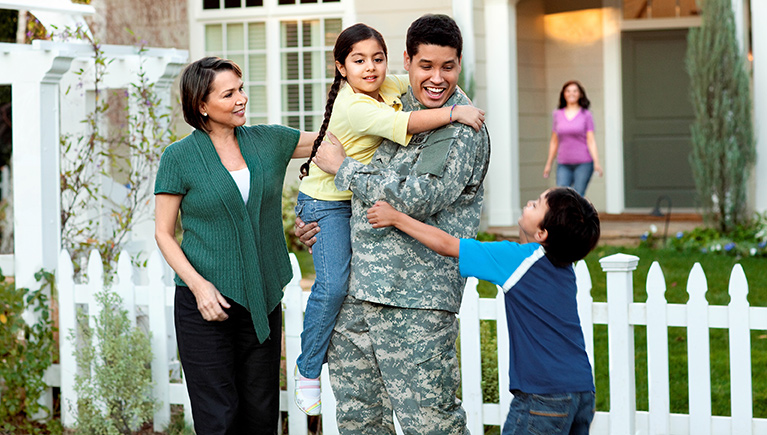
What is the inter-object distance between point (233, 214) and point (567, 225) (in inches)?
41.6

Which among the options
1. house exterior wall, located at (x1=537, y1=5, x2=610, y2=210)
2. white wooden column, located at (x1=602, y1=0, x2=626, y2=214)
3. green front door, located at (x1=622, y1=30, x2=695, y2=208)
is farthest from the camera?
house exterior wall, located at (x1=537, y1=5, x2=610, y2=210)

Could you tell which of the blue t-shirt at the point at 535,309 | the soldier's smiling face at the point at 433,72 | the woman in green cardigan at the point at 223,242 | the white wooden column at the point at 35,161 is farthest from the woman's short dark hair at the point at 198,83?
the white wooden column at the point at 35,161

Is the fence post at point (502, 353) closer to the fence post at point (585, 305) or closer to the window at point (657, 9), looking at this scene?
the fence post at point (585, 305)

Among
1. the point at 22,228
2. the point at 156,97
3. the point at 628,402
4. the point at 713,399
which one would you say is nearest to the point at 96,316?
the point at 22,228

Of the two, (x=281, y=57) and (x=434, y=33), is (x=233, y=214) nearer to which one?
(x=434, y=33)

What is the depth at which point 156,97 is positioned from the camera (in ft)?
16.1

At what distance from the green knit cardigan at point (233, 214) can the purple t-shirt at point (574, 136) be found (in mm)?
5671

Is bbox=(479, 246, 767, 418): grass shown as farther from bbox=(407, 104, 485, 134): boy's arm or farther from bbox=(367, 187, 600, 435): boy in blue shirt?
bbox=(407, 104, 485, 134): boy's arm

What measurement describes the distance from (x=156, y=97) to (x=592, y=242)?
10.4 feet

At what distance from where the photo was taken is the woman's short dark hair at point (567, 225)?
236cm

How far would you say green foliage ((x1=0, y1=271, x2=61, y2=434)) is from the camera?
4277mm

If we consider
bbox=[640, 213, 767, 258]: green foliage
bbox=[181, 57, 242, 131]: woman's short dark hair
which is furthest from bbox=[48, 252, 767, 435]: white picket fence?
bbox=[640, 213, 767, 258]: green foliage

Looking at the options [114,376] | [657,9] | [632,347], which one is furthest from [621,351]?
[657,9]

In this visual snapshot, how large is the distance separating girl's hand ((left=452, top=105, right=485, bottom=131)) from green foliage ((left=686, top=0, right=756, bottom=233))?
618cm
